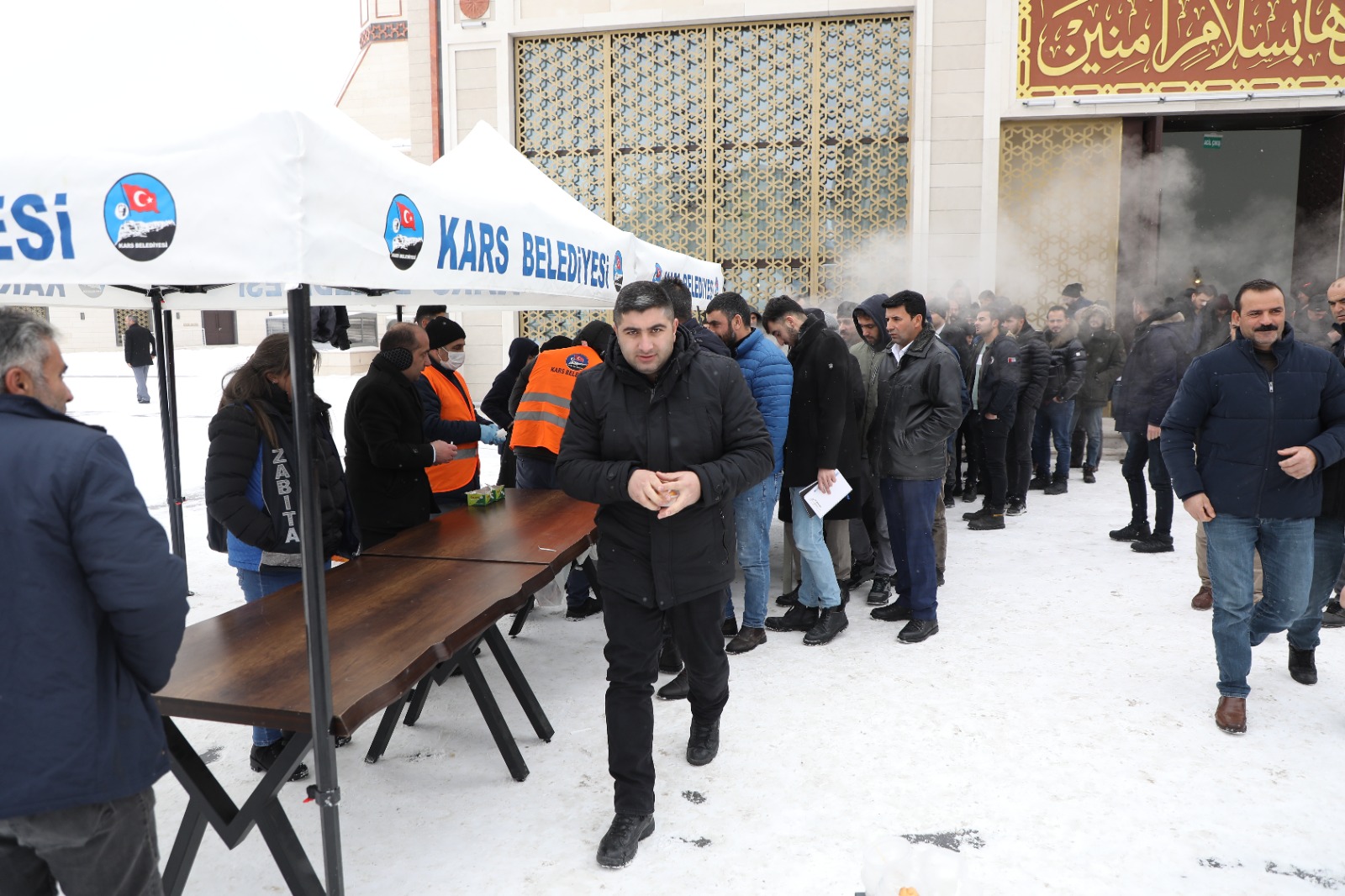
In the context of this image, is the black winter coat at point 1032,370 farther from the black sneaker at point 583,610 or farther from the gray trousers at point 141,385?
the gray trousers at point 141,385

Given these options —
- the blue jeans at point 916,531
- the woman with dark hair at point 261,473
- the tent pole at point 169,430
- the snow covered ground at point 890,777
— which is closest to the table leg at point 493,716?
the snow covered ground at point 890,777

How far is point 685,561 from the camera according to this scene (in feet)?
10.2

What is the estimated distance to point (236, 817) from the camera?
268 cm

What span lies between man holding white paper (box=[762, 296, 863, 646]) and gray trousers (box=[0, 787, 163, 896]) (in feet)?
11.7

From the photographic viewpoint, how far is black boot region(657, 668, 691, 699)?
14.0 feet

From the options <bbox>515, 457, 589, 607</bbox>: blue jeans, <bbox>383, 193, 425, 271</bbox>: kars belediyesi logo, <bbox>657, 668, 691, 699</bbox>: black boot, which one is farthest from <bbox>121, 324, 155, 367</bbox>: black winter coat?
<bbox>383, 193, 425, 271</bbox>: kars belediyesi logo

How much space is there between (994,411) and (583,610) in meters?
4.44

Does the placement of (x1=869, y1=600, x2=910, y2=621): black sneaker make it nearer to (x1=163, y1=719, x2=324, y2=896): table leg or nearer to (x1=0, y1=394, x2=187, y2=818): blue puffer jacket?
(x1=163, y1=719, x2=324, y2=896): table leg

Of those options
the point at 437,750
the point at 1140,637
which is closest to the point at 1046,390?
the point at 1140,637

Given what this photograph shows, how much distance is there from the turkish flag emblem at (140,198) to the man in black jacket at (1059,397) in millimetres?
8479

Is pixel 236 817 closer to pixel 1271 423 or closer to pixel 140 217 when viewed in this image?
pixel 140 217

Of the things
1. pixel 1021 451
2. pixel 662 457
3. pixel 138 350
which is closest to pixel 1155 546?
pixel 1021 451

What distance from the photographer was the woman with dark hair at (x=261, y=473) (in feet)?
11.3

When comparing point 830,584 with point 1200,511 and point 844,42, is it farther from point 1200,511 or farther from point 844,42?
point 844,42
